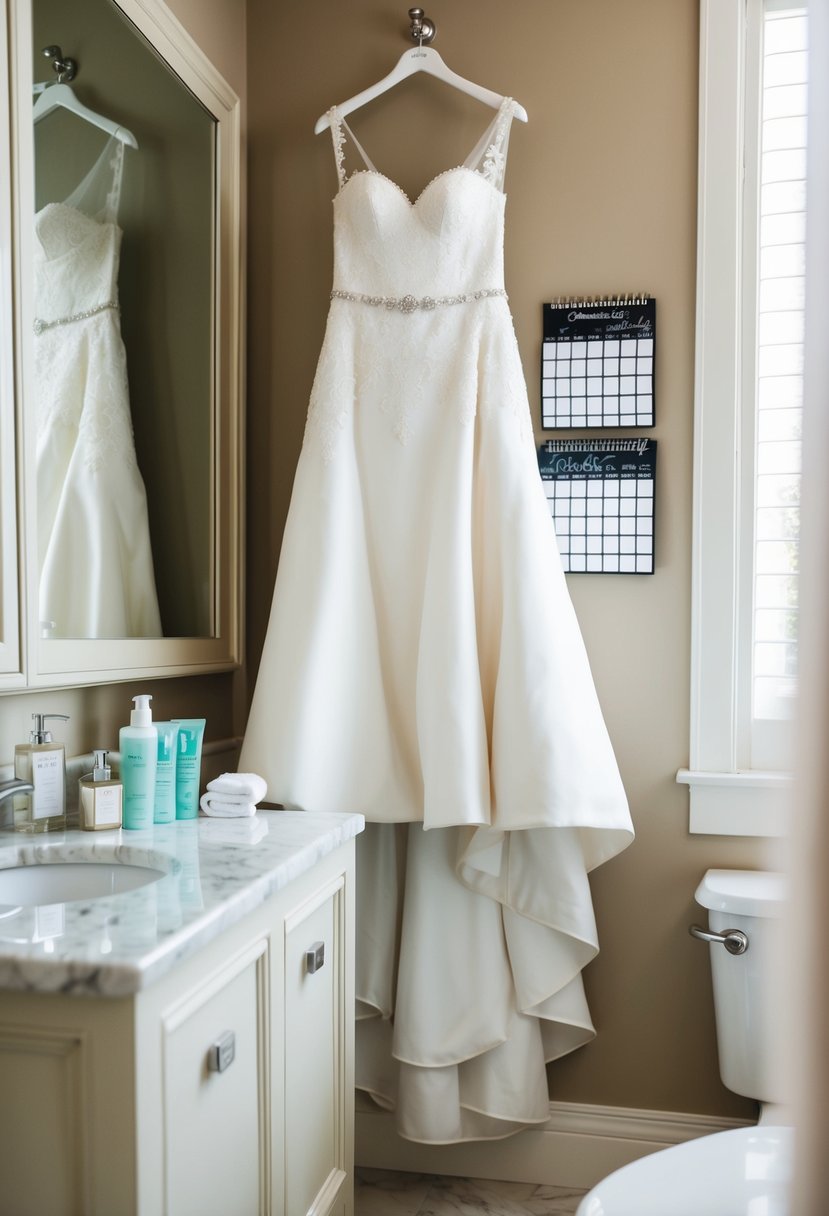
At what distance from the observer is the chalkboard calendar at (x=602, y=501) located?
2041 millimetres

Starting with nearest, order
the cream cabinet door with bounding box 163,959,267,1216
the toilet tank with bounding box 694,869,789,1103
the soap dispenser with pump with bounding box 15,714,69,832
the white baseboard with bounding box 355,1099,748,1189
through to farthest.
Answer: the cream cabinet door with bounding box 163,959,267,1216 < the soap dispenser with pump with bounding box 15,714,69,832 < the toilet tank with bounding box 694,869,789,1103 < the white baseboard with bounding box 355,1099,748,1189

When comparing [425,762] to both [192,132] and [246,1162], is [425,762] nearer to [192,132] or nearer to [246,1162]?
[246,1162]

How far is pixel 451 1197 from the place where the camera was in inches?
79.1

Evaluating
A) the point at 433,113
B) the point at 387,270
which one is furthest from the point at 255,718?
the point at 433,113

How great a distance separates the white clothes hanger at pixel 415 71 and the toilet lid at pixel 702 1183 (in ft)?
6.01

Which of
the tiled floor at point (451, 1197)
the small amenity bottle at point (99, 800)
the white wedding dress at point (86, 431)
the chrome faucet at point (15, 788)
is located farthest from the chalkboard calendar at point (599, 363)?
the tiled floor at point (451, 1197)

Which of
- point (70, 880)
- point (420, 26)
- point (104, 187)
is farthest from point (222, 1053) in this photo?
point (420, 26)

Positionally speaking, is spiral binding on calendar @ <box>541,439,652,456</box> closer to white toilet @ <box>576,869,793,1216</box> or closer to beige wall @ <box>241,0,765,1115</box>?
beige wall @ <box>241,0,765,1115</box>

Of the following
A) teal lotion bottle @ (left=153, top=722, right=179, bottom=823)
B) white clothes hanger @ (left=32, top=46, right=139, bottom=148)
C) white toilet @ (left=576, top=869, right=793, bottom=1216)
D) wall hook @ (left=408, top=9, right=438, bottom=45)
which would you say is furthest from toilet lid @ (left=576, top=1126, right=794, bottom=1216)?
wall hook @ (left=408, top=9, right=438, bottom=45)

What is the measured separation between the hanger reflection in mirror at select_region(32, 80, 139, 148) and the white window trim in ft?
3.67

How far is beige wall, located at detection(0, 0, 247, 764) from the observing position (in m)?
1.53

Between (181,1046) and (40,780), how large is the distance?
52 cm

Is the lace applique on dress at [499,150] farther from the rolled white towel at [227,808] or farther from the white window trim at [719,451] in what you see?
the rolled white towel at [227,808]

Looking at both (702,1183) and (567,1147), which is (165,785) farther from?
(567,1147)
